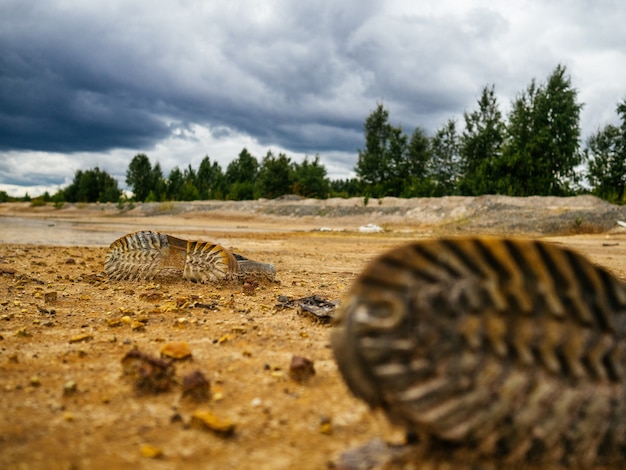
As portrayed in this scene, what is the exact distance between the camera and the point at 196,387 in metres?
2.21

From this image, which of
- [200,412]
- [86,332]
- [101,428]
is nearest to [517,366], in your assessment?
[200,412]

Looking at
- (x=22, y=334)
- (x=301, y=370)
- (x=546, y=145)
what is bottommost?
(x=22, y=334)

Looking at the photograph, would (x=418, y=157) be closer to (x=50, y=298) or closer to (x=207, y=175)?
(x=207, y=175)

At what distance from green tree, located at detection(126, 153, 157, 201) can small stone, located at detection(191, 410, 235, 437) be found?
210 ft

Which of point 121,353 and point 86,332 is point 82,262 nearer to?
point 86,332

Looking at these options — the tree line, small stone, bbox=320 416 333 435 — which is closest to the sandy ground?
small stone, bbox=320 416 333 435

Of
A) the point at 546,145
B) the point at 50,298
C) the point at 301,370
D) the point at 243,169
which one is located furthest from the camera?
the point at 243,169

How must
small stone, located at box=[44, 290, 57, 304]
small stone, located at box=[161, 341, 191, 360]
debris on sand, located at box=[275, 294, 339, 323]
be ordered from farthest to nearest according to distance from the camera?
small stone, located at box=[44, 290, 57, 304] → debris on sand, located at box=[275, 294, 339, 323] → small stone, located at box=[161, 341, 191, 360]

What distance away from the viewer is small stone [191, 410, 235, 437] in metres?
1.84

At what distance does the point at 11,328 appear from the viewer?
3594mm

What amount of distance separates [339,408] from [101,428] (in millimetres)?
1020

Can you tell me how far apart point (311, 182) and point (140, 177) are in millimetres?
28835

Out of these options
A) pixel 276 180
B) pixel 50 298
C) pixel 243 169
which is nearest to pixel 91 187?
pixel 243 169

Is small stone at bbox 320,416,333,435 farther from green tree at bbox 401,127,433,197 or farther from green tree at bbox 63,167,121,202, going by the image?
green tree at bbox 63,167,121,202
